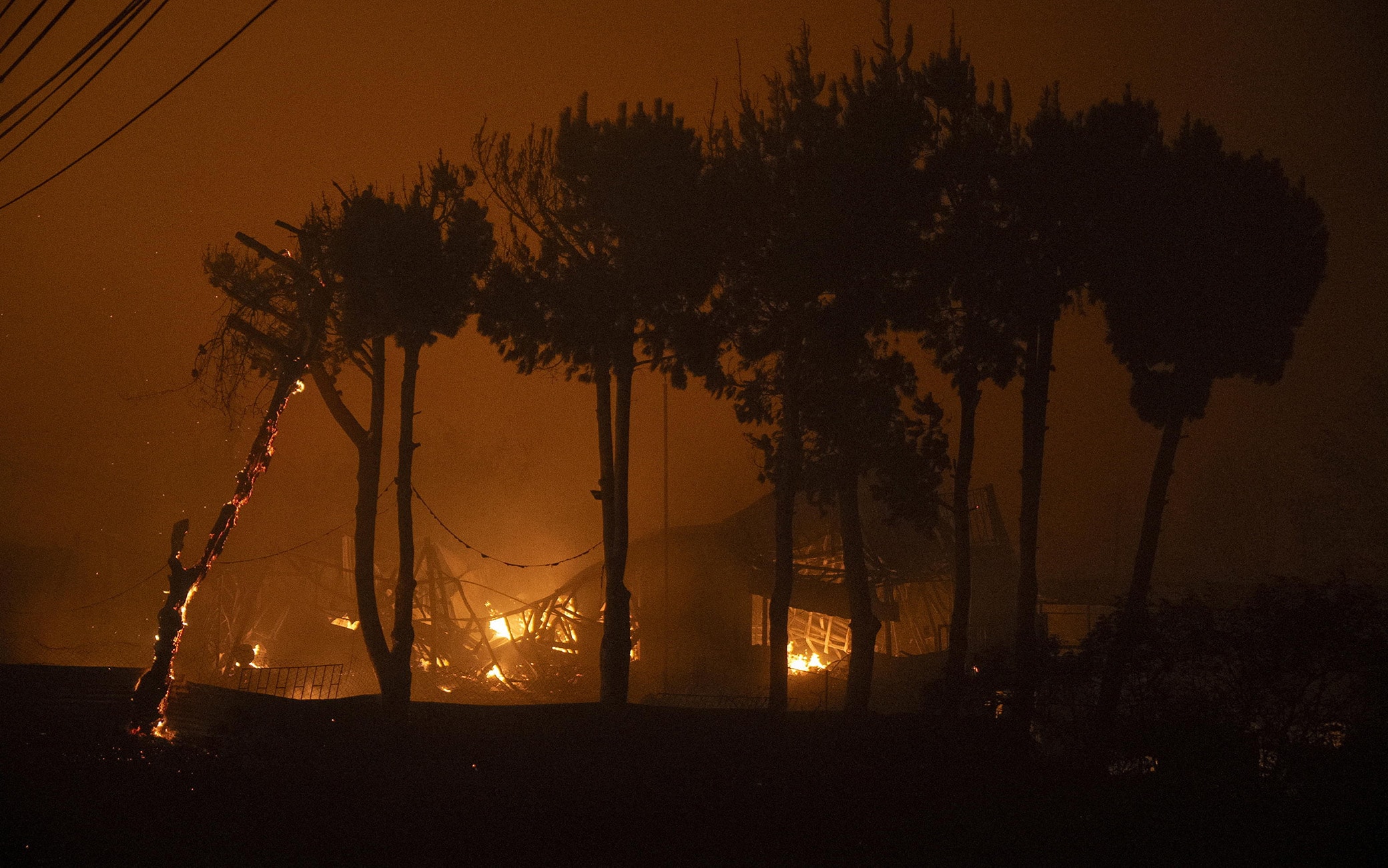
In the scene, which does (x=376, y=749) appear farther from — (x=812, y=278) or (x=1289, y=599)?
(x=1289, y=599)

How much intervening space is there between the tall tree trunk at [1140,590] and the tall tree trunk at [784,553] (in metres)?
5.27

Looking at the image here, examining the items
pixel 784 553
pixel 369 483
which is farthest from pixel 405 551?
pixel 784 553

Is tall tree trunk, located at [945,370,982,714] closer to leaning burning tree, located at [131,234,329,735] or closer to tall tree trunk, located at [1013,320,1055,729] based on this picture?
tall tree trunk, located at [1013,320,1055,729]

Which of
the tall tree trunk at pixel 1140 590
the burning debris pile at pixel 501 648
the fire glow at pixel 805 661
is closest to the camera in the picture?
the tall tree trunk at pixel 1140 590

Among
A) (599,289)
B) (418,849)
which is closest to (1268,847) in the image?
(418,849)

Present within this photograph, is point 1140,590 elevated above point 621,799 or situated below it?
above

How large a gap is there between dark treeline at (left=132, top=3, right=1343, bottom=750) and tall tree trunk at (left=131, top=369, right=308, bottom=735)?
2.48 feet

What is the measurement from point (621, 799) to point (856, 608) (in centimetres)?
730

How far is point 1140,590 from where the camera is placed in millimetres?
15695

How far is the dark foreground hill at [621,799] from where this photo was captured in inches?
368

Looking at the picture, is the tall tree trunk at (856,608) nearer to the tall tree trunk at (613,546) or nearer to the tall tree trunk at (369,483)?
the tall tree trunk at (613,546)

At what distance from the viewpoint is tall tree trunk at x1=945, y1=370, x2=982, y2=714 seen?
648 inches

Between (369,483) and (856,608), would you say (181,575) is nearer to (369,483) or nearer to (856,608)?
(369,483)

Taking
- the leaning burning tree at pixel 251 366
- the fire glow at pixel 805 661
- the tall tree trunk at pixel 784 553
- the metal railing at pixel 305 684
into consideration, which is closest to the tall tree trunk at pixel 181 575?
the leaning burning tree at pixel 251 366
